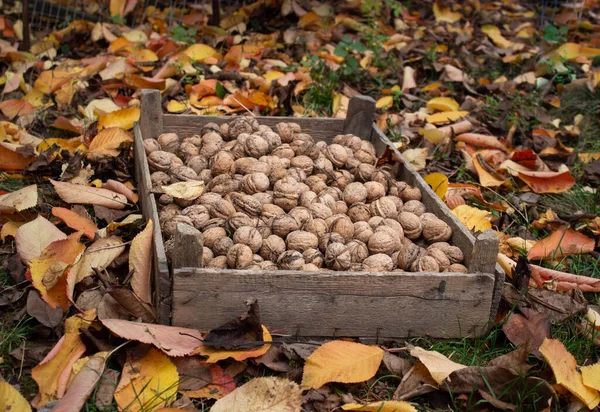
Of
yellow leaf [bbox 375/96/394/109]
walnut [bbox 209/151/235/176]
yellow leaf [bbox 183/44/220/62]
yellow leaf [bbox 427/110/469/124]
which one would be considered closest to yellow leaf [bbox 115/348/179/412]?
walnut [bbox 209/151/235/176]

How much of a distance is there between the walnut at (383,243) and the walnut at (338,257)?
0.14 m

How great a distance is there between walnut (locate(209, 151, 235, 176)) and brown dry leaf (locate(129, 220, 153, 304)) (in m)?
0.71

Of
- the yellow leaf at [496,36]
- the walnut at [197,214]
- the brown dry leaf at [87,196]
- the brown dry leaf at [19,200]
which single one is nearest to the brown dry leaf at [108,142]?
the brown dry leaf at [87,196]

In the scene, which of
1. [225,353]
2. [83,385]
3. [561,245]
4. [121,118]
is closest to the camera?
Result: [83,385]

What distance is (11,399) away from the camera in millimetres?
2156

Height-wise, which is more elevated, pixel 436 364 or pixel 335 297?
pixel 335 297

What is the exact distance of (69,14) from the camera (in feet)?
20.1

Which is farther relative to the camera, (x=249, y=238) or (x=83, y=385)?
(x=249, y=238)

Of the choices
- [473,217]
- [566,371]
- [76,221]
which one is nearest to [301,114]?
[473,217]

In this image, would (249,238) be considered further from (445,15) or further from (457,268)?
(445,15)

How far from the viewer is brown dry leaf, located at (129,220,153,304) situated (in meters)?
2.71

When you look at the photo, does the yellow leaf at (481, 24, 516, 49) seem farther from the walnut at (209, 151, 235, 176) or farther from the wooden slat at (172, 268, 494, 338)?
the wooden slat at (172, 268, 494, 338)

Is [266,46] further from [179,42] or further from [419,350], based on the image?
[419,350]

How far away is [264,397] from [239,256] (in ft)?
2.02
